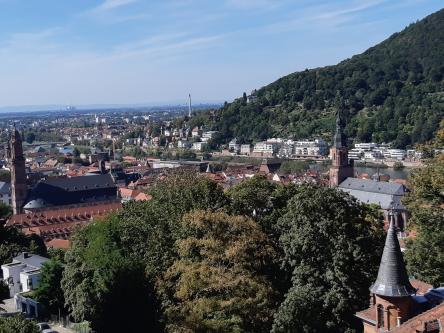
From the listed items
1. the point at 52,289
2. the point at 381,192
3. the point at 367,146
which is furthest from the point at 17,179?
the point at 367,146

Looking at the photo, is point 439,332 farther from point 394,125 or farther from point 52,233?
point 394,125

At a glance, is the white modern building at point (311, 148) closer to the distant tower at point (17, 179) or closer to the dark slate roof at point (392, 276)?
the distant tower at point (17, 179)

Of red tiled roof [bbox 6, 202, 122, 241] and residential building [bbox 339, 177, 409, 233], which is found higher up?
residential building [bbox 339, 177, 409, 233]

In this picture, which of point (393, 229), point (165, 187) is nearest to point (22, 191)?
point (165, 187)

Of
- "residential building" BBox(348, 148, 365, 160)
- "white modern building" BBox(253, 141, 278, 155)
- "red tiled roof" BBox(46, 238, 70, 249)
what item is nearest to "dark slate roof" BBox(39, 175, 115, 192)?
"red tiled roof" BBox(46, 238, 70, 249)

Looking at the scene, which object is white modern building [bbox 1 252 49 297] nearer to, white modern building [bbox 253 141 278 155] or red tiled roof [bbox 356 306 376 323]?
red tiled roof [bbox 356 306 376 323]
